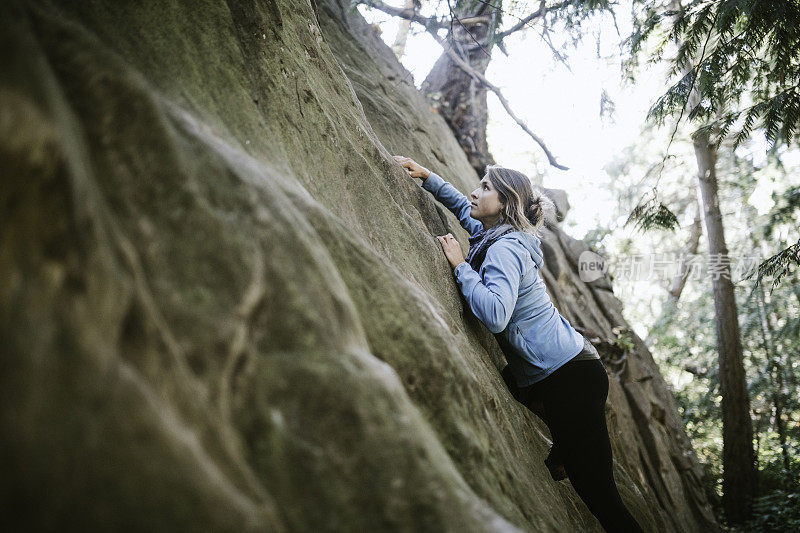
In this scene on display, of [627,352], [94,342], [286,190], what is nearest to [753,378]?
[627,352]

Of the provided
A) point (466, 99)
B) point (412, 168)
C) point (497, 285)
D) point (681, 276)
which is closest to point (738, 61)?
point (412, 168)

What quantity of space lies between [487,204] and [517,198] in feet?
0.85

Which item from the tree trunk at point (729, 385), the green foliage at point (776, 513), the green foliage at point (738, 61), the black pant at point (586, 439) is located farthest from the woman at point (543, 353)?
the tree trunk at point (729, 385)

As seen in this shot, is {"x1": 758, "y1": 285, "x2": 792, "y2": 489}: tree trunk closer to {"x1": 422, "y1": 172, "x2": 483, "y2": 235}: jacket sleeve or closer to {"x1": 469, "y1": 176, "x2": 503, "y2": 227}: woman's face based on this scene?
{"x1": 422, "y1": 172, "x2": 483, "y2": 235}: jacket sleeve

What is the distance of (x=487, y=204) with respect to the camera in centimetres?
424

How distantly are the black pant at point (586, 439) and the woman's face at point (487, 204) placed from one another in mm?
1372

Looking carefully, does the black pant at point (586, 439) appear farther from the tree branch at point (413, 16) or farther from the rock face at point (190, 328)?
the tree branch at point (413, 16)

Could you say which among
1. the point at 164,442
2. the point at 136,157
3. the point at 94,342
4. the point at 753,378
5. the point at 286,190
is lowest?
the point at 164,442

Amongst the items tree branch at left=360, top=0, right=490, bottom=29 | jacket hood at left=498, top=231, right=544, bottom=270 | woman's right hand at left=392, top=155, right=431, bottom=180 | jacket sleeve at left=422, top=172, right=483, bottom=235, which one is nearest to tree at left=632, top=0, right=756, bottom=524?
tree branch at left=360, top=0, right=490, bottom=29

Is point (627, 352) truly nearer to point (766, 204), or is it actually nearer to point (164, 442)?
point (766, 204)

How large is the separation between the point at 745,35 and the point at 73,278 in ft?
21.4

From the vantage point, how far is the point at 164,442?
122 cm

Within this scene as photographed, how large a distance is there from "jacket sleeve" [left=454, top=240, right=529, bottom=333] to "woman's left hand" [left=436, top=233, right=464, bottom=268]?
1.06ft

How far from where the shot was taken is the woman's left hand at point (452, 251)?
415 cm
